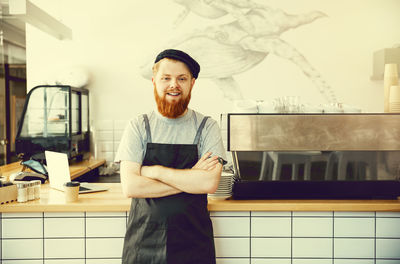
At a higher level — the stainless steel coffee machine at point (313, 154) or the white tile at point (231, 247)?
the stainless steel coffee machine at point (313, 154)

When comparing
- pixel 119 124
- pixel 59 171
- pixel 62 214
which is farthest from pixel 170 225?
pixel 119 124

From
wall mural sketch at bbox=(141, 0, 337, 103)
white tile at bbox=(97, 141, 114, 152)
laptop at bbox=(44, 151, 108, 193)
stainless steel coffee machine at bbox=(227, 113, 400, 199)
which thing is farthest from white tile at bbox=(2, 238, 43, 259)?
wall mural sketch at bbox=(141, 0, 337, 103)

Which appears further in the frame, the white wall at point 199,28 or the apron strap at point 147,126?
the white wall at point 199,28

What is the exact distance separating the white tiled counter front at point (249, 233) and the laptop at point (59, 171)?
0.74 feet

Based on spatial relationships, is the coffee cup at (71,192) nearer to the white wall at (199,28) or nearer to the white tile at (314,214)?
the white tile at (314,214)

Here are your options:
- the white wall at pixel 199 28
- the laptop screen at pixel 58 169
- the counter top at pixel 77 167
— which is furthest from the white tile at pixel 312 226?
the white wall at pixel 199 28

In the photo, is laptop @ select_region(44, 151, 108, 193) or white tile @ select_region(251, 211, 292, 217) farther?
laptop @ select_region(44, 151, 108, 193)

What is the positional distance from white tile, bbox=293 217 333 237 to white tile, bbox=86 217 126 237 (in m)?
0.96

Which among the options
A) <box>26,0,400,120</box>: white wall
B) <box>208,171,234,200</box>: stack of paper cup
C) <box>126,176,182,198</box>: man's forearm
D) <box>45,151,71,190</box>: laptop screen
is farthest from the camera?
<box>26,0,400,120</box>: white wall

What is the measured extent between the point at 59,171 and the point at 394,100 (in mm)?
2060

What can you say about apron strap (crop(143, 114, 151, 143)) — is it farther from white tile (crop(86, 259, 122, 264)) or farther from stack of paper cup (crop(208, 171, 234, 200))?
white tile (crop(86, 259, 122, 264))

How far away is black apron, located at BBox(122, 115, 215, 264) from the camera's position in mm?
1707

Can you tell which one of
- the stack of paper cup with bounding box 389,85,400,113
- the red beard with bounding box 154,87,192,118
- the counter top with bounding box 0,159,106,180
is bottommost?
the counter top with bounding box 0,159,106,180

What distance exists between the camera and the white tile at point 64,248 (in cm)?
204
